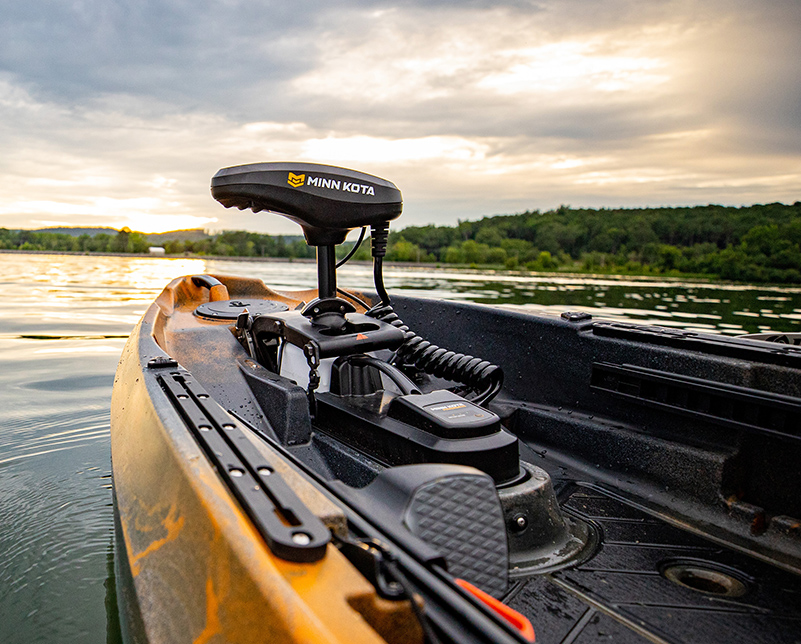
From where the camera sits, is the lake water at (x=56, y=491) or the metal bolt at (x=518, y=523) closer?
the metal bolt at (x=518, y=523)

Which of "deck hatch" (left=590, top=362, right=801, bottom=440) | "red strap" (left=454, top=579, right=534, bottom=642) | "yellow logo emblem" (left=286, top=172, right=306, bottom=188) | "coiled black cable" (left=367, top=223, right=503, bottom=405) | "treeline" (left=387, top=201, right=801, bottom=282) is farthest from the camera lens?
"treeline" (left=387, top=201, right=801, bottom=282)

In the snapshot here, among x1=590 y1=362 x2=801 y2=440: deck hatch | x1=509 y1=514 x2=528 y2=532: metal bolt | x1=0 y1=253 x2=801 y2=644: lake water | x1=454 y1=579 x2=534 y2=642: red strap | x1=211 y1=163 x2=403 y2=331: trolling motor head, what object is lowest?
x1=0 y1=253 x2=801 y2=644: lake water

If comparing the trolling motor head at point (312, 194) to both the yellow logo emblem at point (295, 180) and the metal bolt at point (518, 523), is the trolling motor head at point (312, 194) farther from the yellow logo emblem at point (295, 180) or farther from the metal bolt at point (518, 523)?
the metal bolt at point (518, 523)

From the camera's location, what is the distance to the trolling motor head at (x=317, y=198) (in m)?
2.04

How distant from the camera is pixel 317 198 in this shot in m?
2.06

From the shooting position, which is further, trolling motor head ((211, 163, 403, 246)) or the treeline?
the treeline

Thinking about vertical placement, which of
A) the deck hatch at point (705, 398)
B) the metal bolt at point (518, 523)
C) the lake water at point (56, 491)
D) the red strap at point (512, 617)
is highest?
the red strap at point (512, 617)

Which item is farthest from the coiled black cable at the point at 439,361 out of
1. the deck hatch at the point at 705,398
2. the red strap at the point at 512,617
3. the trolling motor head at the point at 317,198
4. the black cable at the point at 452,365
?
the red strap at the point at 512,617

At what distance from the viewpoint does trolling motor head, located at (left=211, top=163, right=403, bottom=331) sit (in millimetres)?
2037

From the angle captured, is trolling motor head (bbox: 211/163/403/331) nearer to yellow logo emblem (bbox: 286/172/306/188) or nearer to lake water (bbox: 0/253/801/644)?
yellow logo emblem (bbox: 286/172/306/188)

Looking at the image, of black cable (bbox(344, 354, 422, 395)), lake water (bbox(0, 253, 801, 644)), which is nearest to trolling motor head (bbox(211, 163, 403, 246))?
black cable (bbox(344, 354, 422, 395))

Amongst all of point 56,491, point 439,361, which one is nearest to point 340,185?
point 439,361

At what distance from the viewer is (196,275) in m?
3.71

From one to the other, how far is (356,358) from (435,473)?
40.9 inches
